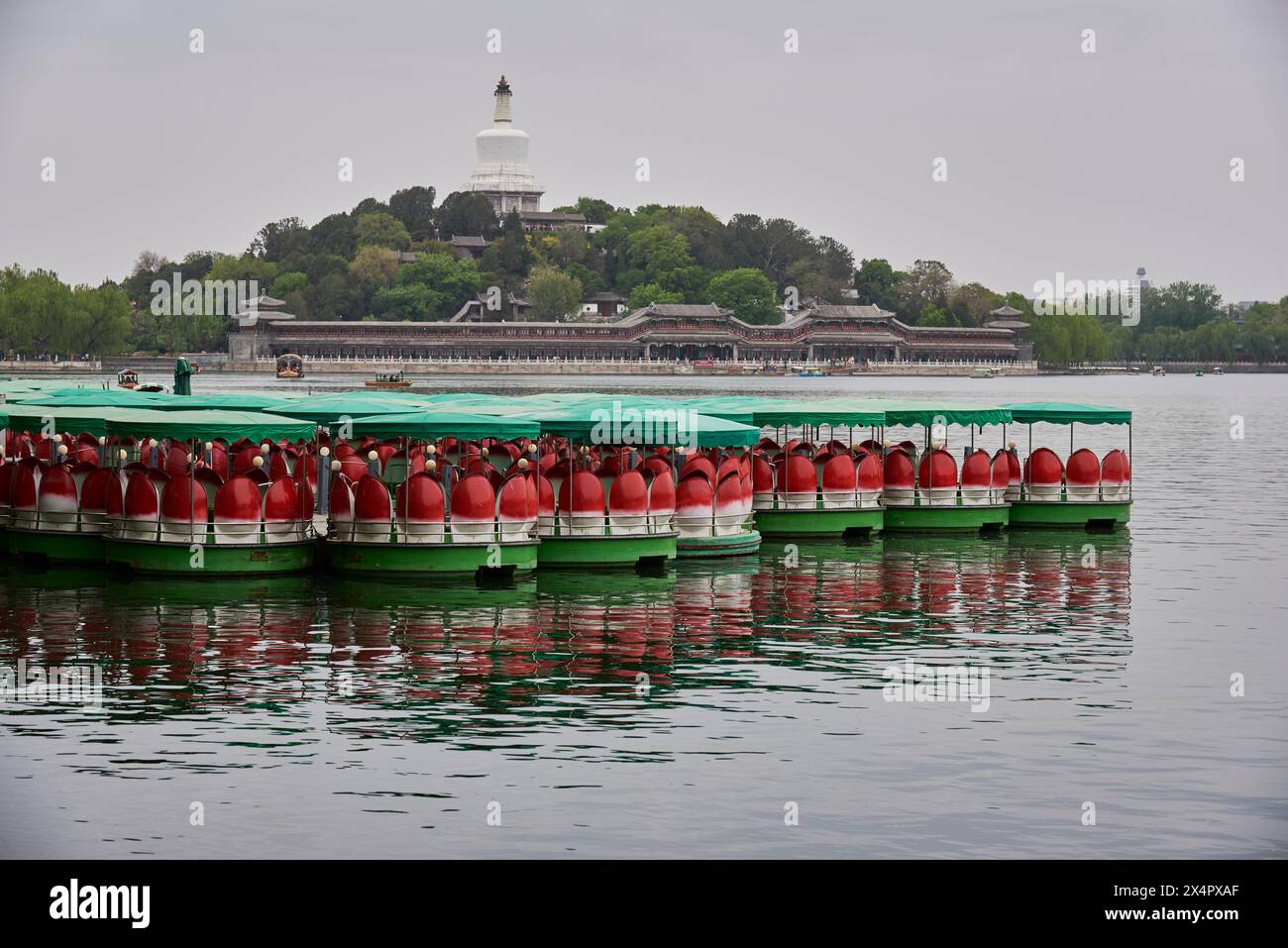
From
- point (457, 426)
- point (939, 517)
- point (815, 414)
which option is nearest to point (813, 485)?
point (815, 414)

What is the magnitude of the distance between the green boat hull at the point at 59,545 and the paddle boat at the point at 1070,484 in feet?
66.6

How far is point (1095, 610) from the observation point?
31.8 meters

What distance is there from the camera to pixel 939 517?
42531mm

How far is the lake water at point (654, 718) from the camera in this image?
1777 centimetres

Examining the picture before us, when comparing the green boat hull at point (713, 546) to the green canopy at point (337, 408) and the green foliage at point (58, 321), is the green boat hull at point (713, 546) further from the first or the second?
the green foliage at point (58, 321)

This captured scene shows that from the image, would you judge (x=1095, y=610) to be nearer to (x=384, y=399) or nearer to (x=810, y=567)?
(x=810, y=567)

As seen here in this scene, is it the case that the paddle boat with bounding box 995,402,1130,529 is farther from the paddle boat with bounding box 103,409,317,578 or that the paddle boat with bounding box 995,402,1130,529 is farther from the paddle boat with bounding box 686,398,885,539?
the paddle boat with bounding box 103,409,317,578

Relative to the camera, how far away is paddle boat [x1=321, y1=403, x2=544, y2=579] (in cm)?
3164

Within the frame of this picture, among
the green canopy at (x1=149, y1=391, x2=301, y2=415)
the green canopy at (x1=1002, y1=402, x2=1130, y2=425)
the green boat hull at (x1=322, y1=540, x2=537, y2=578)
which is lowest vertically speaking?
the green boat hull at (x1=322, y1=540, x2=537, y2=578)

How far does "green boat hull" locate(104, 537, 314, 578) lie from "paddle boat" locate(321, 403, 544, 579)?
873 millimetres

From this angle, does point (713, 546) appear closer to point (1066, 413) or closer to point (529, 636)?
point (529, 636)

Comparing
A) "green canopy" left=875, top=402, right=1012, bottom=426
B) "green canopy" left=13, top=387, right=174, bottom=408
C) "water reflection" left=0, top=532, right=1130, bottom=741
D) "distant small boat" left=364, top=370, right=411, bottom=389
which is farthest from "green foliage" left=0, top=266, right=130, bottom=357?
"water reflection" left=0, top=532, right=1130, bottom=741

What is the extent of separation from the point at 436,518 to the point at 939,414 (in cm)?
1492

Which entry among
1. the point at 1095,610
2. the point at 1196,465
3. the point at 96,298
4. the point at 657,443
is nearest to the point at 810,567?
the point at 657,443
